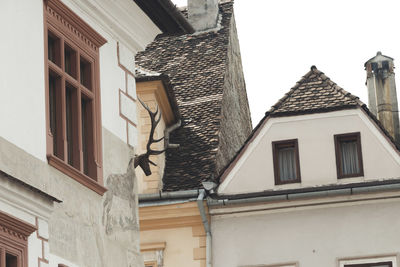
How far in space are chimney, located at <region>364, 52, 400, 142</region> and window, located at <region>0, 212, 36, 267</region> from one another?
1664 centimetres

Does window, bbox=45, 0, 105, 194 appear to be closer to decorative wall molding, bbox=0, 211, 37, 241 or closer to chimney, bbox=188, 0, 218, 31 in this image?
decorative wall molding, bbox=0, 211, 37, 241

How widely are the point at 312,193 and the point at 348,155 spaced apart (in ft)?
3.34

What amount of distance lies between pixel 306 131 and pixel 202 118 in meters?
2.78

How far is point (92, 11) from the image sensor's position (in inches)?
616

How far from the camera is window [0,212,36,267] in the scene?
12.7 meters

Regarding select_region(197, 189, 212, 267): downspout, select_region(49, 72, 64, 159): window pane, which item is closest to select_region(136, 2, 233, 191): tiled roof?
select_region(197, 189, 212, 267): downspout

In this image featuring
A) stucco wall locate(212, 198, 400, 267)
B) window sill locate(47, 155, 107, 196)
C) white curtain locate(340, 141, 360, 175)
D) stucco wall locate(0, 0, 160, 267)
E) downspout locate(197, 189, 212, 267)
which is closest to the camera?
stucco wall locate(0, 0, 160, 267)

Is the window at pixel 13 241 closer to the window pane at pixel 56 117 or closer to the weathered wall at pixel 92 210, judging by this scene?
the weathered wall at pixel 92 210

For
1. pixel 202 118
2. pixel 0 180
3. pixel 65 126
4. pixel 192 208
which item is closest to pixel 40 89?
pixel 65 126

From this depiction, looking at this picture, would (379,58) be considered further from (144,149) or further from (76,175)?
(76,175)

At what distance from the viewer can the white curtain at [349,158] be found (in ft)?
77.4

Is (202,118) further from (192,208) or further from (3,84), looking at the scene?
(3,84)

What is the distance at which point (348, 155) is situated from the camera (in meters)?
23.8

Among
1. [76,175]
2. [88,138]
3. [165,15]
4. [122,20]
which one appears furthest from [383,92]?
[76,175]
